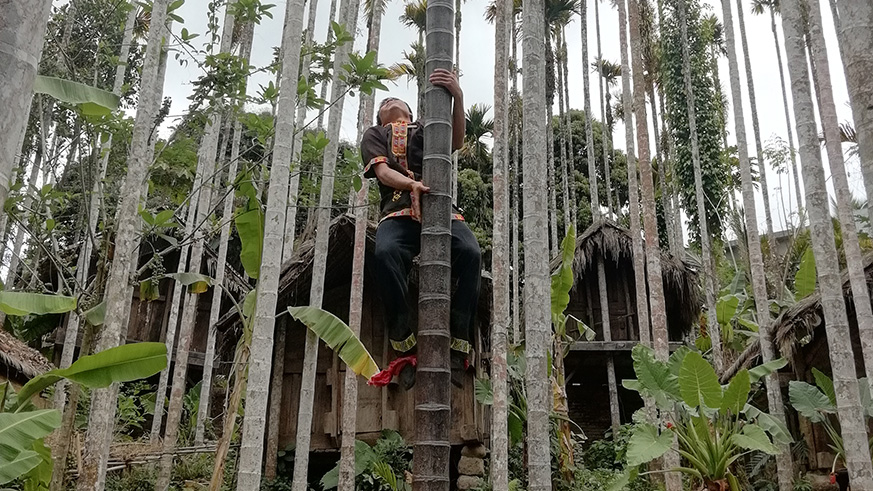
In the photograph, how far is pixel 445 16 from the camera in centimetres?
261

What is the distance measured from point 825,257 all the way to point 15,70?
5.35 m

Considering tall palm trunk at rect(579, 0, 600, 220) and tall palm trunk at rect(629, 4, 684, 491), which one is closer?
tall palm trunk at rect(629, 4, 684, 491)

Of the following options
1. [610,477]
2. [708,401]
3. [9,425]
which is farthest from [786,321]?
[9,425]

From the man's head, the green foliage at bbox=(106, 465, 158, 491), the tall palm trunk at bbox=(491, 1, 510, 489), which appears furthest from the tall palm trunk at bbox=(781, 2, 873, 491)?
the green foliage at bbox=(106, 465, 158, 491)

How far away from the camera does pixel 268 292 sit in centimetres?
451

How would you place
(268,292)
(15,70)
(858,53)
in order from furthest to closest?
(268,292) < (858,53) < (15,70)

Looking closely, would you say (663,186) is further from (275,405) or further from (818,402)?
(275,405)

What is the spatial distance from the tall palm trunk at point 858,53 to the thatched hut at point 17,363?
1014cm

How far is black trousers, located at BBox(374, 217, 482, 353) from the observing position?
9.88ft

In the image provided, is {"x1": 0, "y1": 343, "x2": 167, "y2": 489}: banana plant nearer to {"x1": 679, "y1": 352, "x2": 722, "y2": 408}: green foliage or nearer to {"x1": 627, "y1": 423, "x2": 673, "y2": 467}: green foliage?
{"x1": 627, "y1": 423, "x2": 673, "y2": 467}: green foliage

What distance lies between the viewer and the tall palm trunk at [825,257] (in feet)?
16.2

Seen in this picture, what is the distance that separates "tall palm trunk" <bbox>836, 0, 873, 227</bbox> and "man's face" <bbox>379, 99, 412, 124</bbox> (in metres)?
1.96

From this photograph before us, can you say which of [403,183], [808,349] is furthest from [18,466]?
[808,349]

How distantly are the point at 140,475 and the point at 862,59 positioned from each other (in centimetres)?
972
